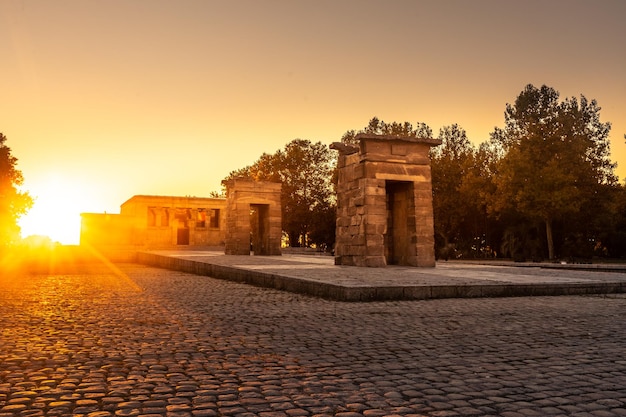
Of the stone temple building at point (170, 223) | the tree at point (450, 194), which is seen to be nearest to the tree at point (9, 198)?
the stone temple building at point (170, 223)

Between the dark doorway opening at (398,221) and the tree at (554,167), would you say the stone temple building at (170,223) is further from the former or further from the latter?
the dark doorway opening at (398,221)

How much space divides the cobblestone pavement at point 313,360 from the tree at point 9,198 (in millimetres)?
36937

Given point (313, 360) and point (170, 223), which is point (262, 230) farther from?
point (170, 223)

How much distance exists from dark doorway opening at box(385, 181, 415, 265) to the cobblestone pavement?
Answer: 28.8 ft

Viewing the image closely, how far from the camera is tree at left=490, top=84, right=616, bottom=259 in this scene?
3472cm

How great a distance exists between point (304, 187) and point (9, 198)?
24800 mm

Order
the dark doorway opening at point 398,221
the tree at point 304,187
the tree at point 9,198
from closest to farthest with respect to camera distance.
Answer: the dark doorway opening at point 398,221
the tree at point 9,198
the tree at point 304,187

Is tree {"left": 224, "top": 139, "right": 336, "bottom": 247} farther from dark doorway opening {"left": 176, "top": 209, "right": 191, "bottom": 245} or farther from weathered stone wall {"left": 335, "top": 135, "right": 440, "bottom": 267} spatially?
weathered stone wall {"left": 335, "top": 135, "right": 440, "bottom": 267}

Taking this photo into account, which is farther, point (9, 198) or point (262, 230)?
point (9, 198)

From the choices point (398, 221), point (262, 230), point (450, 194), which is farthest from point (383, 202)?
point (450, 194)

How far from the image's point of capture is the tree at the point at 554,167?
3472 cm

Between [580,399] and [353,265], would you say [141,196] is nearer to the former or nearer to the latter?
[353,265]

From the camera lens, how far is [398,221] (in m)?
18.6

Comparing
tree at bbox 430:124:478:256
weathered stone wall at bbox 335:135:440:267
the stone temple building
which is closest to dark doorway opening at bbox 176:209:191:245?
the stone temple building
